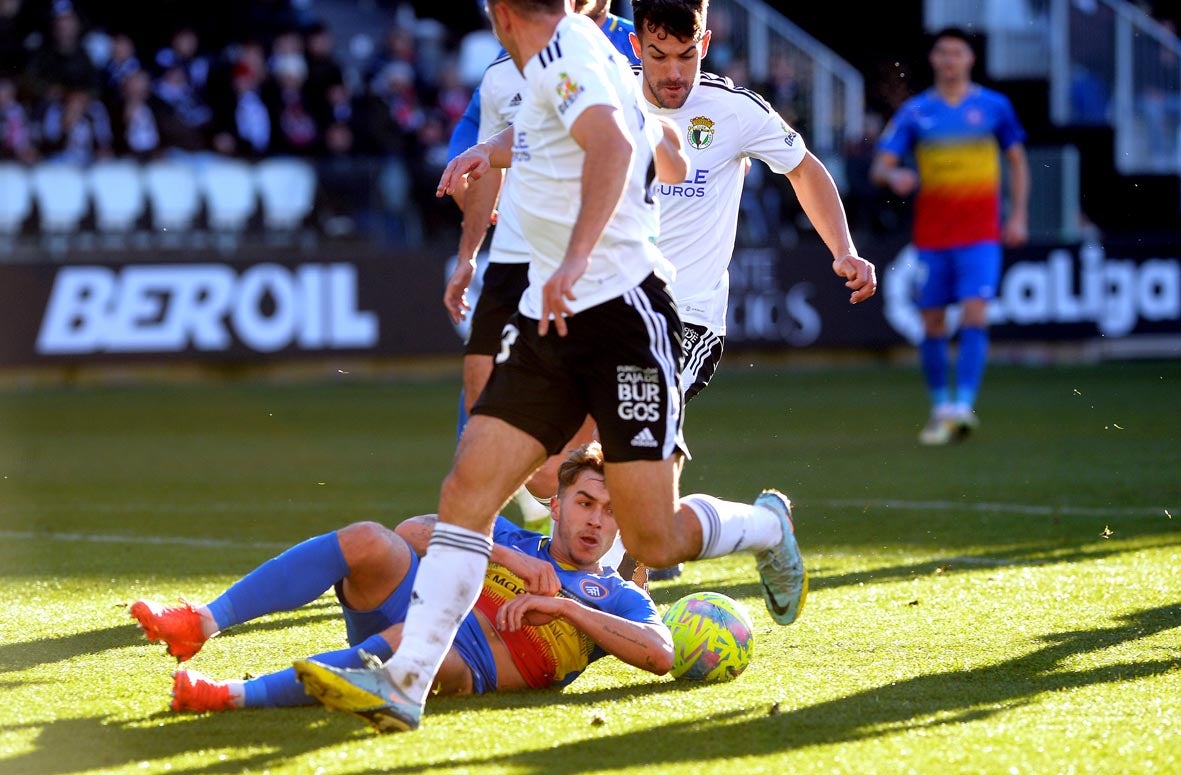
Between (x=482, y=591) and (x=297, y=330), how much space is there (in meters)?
12.8

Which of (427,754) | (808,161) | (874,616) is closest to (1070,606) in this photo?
(874,616)

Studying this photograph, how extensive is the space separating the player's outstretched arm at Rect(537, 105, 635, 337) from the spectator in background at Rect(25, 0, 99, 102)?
51.0 feet

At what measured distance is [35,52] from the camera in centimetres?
1867

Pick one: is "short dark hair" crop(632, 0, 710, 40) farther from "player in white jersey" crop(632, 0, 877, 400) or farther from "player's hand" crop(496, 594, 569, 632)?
"player's hand" crop(496, 594, 569, 632)

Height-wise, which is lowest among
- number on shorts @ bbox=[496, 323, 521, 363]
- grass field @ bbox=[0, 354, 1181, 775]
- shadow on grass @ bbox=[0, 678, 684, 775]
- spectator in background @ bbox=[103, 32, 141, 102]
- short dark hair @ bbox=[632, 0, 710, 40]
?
grass field @ bbox=[0, 354, 1181, 775]

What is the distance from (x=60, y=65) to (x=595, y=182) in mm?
15946

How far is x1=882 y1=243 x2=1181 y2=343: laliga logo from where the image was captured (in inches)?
707

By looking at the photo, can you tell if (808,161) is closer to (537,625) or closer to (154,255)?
(537,625)

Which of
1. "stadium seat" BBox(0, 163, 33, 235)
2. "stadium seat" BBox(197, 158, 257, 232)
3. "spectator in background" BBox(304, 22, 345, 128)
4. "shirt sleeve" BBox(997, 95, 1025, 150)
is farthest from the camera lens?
"spectator in background" BBox(304, 22, 345, 128)

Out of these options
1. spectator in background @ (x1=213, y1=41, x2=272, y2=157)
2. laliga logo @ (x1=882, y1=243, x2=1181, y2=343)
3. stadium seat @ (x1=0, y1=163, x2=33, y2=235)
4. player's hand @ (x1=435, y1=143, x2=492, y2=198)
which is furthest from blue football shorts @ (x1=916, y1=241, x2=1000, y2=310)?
stadium seat @ (x1=0, y1=163, x2=33, y2=235)

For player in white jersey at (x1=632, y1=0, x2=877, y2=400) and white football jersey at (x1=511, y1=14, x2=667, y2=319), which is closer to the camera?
white football jersey at (x1=511, y1=14, x2=667, y2=319)

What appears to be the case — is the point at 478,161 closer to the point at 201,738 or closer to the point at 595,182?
the point at 595,182

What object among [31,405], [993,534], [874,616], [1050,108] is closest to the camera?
[874,616]

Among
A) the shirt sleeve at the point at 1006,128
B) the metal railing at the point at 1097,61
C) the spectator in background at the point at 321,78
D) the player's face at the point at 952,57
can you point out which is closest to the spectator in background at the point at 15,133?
the spectator in background at the point at 321,78
